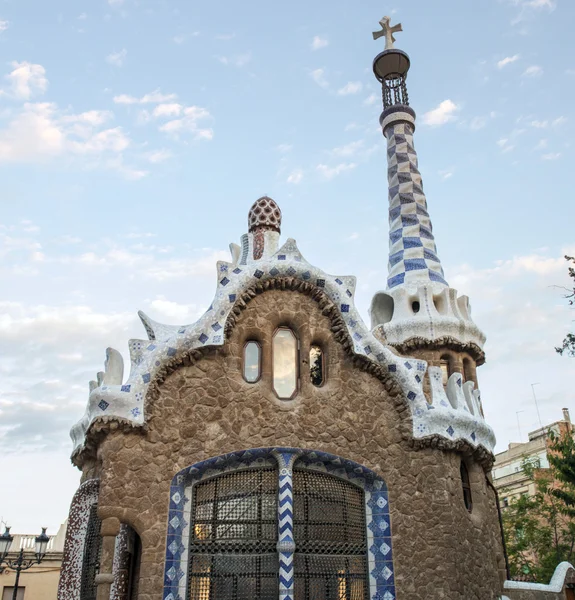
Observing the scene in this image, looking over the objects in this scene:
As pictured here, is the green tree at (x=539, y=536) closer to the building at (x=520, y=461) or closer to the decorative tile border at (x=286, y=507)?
the building at (x=520, y=461)

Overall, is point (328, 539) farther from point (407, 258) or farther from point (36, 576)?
point (36, 576)

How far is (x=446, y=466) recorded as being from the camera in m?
7.31

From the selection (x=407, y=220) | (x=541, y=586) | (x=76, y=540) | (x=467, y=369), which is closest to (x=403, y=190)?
(x=407, y=220)

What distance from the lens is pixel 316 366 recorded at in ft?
25.3

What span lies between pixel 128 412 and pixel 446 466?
3405 millimetres

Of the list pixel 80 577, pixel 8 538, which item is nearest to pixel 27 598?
pixel 8 538

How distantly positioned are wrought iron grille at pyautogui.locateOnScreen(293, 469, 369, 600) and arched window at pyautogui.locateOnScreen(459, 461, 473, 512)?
1431 millimetres

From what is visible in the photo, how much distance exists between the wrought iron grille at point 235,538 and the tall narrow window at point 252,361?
3.31 feet

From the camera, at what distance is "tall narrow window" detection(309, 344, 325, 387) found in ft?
25.0

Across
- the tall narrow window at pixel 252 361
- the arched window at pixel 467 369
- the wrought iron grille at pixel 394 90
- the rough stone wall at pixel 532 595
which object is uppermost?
the wrought iron grille at pixel 394 90

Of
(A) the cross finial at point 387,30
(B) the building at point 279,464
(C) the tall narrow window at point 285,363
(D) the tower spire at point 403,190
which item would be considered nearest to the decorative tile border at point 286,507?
(B) the building at point 279,464

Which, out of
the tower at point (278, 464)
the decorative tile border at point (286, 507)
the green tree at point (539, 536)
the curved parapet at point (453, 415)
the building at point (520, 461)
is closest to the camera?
the decorative tile border at point (286, 507)

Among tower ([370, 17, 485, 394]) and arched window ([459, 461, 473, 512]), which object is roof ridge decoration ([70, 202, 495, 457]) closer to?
arched window ([459, 461, 473, 512])

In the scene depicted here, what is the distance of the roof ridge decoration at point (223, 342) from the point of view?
680cm
